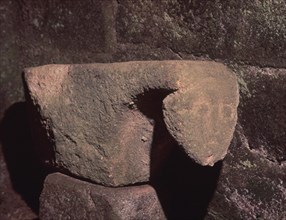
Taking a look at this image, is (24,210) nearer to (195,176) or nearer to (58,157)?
(58,157)

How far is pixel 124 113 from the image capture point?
99cm

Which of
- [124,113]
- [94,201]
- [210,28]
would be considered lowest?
[94,201]

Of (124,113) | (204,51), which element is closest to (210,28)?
(204,51)

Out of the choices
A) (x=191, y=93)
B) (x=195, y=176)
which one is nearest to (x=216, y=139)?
(x=191, y=93)

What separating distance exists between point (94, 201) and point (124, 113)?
0.22 metres

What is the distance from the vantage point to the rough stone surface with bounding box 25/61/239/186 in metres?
0.90

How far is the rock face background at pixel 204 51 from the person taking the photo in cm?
99

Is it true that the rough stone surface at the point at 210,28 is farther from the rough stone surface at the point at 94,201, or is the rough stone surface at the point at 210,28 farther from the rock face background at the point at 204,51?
the rough stone surface at the point at 94,201

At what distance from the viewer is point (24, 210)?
1507 mm

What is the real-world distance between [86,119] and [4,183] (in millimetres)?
620

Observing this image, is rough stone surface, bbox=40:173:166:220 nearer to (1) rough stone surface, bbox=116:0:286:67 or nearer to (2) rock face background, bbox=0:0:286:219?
(2) rock face background, bbox=0:0:286:219

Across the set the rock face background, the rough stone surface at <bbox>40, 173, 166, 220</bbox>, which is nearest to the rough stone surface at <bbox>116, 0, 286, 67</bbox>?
the rock face background

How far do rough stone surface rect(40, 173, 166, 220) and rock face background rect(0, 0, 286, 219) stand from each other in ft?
0.24

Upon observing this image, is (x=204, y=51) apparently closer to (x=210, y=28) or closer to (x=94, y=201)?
(x=210, y=28)
